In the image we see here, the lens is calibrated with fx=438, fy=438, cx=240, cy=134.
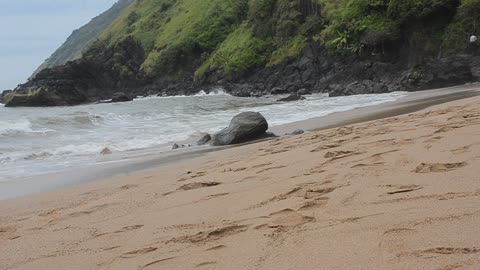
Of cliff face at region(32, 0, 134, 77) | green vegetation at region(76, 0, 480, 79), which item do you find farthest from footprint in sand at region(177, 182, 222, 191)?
cliff face at region(32, 0, 134, 77)

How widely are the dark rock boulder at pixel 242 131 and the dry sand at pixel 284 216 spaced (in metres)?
4.25

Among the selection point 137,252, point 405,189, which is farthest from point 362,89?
point 137,252

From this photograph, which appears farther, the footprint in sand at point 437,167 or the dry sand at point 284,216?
the footprint in sand at point 437,167

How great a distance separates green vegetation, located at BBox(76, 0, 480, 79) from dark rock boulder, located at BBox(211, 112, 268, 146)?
74.9 ft

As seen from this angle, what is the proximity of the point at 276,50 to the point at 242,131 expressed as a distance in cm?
3584

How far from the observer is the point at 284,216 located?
9.98ft

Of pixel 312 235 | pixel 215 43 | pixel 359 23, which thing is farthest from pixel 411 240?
pixel 215 43

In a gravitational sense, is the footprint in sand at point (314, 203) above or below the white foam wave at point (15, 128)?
below

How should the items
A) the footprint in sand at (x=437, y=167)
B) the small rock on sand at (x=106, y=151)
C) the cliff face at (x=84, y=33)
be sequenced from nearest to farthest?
the footprint in sand at (x=437, y=167) → the small rock on sand at (x=106, y=151) → the cliff face at (x=84, y=33)

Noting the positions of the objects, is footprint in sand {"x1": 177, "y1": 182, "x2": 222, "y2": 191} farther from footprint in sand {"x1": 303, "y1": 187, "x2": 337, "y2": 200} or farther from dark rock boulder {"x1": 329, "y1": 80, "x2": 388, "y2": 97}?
dark rock boulder {"x1": 329, "y1": 80, "x2": 388, "y2": 97}

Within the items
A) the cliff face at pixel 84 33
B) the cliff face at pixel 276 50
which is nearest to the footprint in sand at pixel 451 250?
the cliff face at pixel 276 50

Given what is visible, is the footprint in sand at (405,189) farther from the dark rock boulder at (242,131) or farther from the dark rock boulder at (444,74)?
the dark rock boulder at (444,74)

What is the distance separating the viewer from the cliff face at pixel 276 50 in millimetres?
28719

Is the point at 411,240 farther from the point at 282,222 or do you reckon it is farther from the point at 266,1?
the point at 266,1
